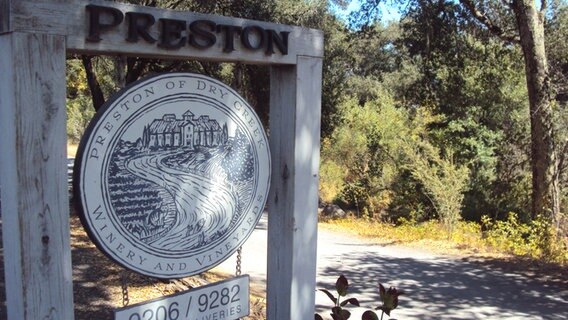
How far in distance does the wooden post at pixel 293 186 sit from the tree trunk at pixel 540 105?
29.5 feet

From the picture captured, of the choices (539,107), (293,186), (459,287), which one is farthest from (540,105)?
(293,186)

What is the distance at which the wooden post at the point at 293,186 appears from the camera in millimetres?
2953

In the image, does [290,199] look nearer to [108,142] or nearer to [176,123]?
[176,123]

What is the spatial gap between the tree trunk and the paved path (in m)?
2.79

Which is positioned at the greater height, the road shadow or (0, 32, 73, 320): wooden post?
(0, 32, 73, 320): wooden post

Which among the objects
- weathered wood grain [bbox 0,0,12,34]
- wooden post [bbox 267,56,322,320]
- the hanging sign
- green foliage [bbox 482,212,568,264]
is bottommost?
green foliage [bbox 482,212,568,264]

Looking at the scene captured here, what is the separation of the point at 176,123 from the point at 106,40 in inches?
18.0

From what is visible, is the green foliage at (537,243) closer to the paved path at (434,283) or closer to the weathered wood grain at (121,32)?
the paved path at (434,283)

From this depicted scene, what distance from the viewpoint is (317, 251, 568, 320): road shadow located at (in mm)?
6523

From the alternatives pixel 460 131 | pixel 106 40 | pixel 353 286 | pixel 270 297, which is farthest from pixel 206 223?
pixel 460 131

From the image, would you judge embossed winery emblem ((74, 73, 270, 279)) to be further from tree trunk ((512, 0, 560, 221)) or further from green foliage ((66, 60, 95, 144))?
green foliage ((66, 60, 95, 144))

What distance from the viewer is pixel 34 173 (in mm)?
2082

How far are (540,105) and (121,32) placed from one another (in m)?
10.1

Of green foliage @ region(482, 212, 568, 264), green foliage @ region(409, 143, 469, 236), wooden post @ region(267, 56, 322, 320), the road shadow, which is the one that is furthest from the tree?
wooden post @ region(267, 56, 322, 320)
